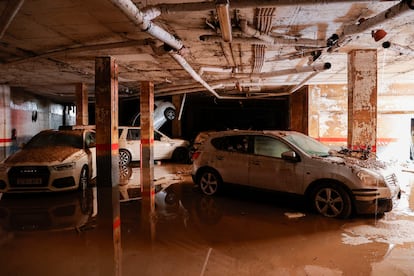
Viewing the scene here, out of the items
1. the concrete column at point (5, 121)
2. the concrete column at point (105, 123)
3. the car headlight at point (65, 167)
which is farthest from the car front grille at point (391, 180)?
the concrete column at point (5, 121)

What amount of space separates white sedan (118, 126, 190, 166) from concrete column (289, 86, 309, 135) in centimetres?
498

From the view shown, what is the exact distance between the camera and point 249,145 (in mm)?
5848

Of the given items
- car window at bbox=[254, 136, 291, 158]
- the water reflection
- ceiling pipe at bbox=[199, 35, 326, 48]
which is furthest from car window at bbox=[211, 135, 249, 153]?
the water reflection

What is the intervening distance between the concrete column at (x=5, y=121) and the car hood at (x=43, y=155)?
6.08 meters

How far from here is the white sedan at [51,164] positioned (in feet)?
20.1

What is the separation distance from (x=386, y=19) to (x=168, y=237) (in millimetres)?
4319

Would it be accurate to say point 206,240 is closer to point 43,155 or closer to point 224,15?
point 224,15

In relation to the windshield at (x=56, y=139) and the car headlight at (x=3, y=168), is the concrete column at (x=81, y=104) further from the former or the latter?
the car headlight at (x=3, y=168)

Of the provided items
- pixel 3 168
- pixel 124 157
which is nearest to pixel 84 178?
pixel 3 168

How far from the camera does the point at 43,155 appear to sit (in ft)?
21.7

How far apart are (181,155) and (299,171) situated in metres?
7.95

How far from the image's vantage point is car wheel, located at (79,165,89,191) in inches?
276

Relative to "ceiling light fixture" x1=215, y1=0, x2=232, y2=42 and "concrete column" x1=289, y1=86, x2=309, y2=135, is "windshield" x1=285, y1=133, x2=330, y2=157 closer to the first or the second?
"ceiling light fixture" x1=215, y1=0, x2=232, y2=42

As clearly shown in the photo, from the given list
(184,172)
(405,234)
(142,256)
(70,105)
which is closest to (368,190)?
(405,234)
